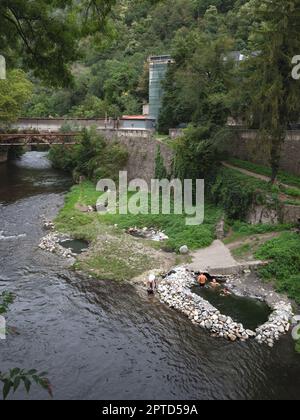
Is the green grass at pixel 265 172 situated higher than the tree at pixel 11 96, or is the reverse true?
the tree at pixel 11 96

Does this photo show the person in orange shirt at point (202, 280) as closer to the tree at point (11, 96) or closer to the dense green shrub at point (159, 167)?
the dense green shrub at point (159, 167)

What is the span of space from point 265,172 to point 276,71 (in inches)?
280

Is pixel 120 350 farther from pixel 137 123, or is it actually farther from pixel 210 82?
pixel 137 123

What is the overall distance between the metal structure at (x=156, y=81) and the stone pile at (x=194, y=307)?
86.7 feet

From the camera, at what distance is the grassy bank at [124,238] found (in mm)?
19641

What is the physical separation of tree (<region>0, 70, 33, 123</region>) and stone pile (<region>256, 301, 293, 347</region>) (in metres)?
33.2

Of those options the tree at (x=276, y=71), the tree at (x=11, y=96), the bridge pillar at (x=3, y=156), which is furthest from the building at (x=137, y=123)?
the tree at (x=276, y=71)

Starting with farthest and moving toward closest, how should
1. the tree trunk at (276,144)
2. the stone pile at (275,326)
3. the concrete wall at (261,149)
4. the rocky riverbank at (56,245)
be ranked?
the concrete wall at (261,149) < the tree trunk at (276,144) < the rocky riverbank at (56,245) < the stone pile at (275,326)

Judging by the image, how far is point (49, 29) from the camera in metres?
6.20

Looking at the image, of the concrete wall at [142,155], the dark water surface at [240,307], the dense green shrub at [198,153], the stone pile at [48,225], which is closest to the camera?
the dark water surface at [240,307]

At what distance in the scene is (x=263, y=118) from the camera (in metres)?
21.7

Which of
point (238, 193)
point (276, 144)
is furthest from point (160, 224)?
point (276, 144)

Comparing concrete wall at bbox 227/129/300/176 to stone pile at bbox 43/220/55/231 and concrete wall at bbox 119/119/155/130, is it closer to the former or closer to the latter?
stone pile at bbox 43/220/55/231
